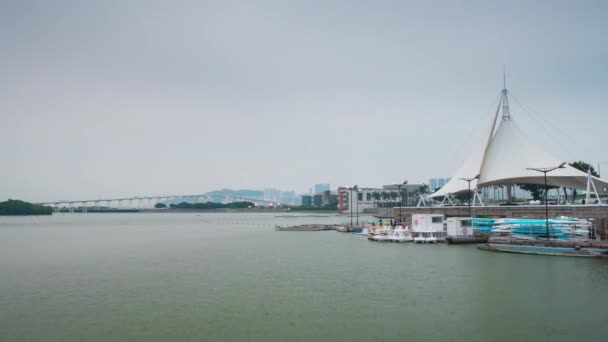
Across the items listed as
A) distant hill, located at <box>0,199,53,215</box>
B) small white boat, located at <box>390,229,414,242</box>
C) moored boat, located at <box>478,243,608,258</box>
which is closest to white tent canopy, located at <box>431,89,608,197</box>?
small white boat, located at <box>390,229,414,242</box>

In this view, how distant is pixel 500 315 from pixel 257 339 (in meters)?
9.20

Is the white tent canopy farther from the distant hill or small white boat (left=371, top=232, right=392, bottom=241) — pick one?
the distant hill

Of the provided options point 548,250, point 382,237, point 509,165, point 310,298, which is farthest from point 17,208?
point 548,250

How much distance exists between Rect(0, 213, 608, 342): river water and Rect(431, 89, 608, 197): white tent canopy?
20668mm

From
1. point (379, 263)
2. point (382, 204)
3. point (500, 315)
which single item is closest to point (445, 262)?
point (379, 263)

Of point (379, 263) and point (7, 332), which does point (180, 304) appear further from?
point (379, 263)

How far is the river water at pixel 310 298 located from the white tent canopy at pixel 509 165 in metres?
20.7

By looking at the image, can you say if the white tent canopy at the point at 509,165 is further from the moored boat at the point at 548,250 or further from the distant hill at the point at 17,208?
the distant hill at the point at 17,208

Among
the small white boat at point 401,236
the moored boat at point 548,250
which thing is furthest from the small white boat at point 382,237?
the moored boat at point 548,250

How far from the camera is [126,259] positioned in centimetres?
3631

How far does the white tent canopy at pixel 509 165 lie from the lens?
50.4 m

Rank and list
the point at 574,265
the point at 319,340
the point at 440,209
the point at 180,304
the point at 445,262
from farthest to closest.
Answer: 1. the point at 440,209
2. the point at 445,262
3. the point at 574,265
4. the point at 180,304
5. the point at 319,340

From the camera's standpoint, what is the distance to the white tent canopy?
50438 millimetres

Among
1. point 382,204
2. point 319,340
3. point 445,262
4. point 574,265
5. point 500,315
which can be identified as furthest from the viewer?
point 382,204
